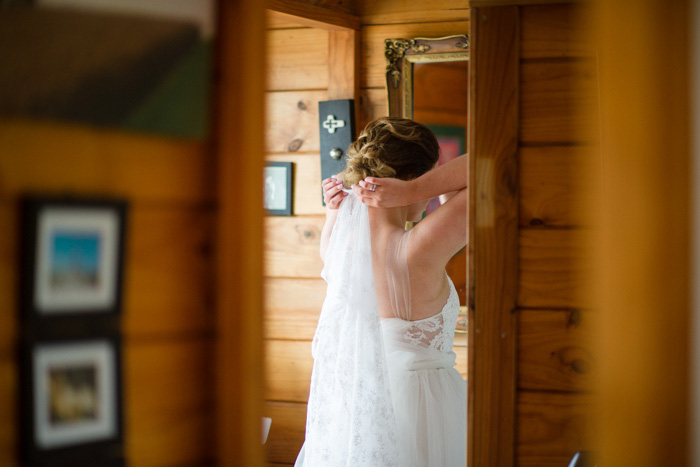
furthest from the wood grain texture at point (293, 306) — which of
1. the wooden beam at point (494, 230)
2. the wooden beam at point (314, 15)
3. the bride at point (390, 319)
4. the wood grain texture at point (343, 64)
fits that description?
the wooden beam at point (494, 230)

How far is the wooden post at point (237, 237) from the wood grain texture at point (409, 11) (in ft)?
5.16

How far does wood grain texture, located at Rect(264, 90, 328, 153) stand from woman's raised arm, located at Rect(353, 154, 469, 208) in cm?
69

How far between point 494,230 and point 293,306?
1.31m

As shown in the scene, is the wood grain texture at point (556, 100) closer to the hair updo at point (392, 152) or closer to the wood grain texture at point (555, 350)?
the wood grain texture at point (555, 350)

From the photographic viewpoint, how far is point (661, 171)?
0.68 metres

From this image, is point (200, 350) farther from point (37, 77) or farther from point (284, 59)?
point (284, 59)

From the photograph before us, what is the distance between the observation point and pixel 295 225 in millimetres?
2311

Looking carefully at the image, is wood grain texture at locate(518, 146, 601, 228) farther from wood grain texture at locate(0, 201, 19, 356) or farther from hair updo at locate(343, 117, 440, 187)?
wood grain texture at locate(0, 201, 19, 356)

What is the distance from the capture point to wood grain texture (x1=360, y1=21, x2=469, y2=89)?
218 cm

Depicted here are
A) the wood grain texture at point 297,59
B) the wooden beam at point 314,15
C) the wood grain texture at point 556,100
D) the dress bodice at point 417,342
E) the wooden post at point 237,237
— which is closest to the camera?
the wooden post at point 237,237

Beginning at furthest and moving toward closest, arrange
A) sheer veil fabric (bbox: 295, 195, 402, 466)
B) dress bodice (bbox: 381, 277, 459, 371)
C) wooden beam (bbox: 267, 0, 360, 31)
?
wooden beam (bbox: 267, 0, 360, 31) < dress bodice (bbox: 381, 277, 459, 371) < sheer veil fabric (bbox: 295, 195, 402, 466)

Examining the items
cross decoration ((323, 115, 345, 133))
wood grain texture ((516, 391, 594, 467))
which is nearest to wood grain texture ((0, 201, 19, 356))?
wood grain texture ((516, 391, 594, 467))

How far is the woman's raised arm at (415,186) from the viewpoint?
5.08 ft

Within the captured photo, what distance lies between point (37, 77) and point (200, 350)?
38 cm
